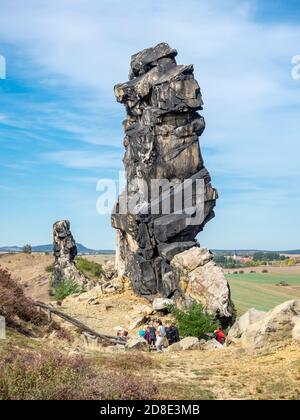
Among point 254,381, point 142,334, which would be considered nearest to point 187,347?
point 142,334

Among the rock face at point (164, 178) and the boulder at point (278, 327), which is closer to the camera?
the boulder at point (278, 327)

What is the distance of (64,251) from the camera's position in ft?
200

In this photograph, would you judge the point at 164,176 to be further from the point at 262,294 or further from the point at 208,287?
the point at 262,294

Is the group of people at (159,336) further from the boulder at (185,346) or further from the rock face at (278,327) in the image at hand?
the rock face at (278,327)

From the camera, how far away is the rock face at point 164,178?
43.4 metres

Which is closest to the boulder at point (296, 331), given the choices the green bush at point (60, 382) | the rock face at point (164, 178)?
the green bush at point (60, 382)

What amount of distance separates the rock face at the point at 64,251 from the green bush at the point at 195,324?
30645 mm

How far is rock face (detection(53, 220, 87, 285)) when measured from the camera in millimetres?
60406

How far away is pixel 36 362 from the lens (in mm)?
12508

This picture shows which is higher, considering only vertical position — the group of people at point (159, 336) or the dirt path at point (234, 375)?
the dirt path at point (234, 375)

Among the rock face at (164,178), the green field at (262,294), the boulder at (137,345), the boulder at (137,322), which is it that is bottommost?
the green field at (262,294)

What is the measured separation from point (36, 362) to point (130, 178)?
36.0 metres

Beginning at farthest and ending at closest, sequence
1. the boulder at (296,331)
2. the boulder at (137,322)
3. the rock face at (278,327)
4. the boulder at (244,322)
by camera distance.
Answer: the boulder at (137,322) < the boulder at (244,322) < the rock face at (278,327) < the boulder at (296,331)

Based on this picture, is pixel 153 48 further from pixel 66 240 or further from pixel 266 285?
pixel 266 285
